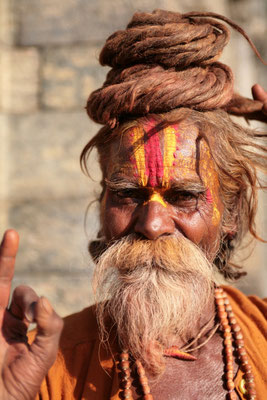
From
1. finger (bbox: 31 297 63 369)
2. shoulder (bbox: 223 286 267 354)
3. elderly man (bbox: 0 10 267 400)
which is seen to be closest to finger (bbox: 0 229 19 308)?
finger (bbox: 31 297 63 369)

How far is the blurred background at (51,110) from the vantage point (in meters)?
3.52

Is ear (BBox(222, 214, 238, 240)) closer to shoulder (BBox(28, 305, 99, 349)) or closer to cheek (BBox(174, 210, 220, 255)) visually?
cheek (BBox(174, 210, 220, 255))

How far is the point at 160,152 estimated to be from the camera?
214 cm

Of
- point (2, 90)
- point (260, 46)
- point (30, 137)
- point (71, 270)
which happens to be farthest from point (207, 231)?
point (260, 46)

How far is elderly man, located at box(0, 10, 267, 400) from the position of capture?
206 centimetres

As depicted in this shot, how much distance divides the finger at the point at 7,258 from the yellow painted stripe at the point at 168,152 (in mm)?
725

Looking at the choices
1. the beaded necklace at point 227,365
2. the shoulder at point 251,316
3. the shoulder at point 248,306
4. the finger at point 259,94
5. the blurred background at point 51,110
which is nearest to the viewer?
the beaded necklace at point 227,365

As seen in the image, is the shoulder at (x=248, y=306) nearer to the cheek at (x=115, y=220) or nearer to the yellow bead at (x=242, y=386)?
the yellow bead at (x=242, y=386)

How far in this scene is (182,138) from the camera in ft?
7.09

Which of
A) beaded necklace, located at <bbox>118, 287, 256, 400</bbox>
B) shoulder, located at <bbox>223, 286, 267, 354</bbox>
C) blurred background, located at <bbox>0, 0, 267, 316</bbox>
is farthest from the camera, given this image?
blurred background, located at <bbox>0, 0, 267, 316</bbox>

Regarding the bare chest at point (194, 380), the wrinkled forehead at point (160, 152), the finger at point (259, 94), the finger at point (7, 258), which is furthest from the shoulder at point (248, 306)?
the finger at point (7, 258)


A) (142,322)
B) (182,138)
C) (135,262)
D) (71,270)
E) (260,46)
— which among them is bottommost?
(71,270)

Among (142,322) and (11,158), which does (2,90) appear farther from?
(142,322)

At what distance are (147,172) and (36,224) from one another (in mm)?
1578
